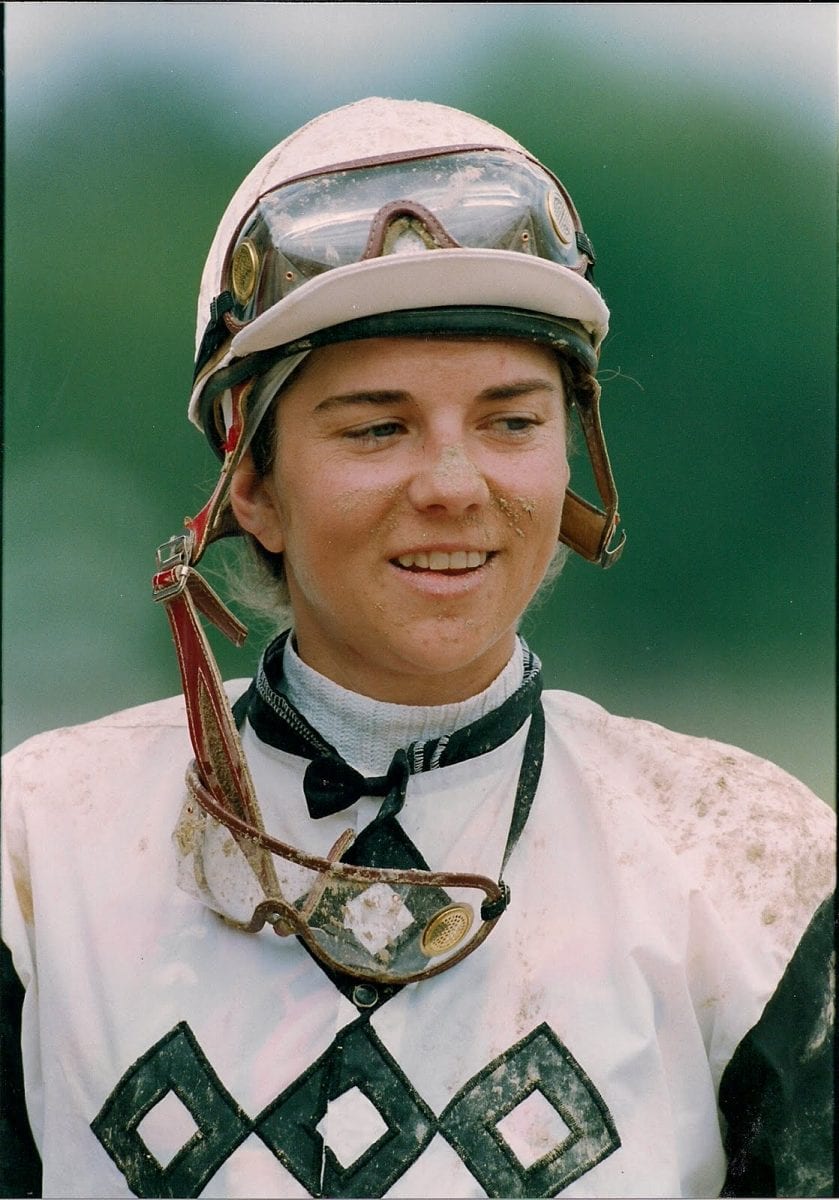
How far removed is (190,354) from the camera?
161 inches

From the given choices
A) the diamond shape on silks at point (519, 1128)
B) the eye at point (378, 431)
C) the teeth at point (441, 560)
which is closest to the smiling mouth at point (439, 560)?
the teeth at point (441, 560)

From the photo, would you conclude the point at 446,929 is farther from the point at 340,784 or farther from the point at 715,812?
the point at 715,812

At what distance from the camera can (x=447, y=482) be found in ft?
8.61

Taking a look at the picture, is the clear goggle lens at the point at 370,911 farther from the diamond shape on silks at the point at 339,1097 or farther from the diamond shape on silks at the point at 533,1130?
the diamond shape on silks at the point at 533,1130

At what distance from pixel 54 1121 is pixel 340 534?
121cm

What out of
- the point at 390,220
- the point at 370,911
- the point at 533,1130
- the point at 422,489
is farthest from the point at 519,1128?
the point at 390,220

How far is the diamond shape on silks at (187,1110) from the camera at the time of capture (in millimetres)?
2670

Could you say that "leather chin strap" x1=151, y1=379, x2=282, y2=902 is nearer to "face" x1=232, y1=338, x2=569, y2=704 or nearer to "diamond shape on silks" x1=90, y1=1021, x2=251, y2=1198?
"face" x1=232, y1=338, x2=569, y2=704

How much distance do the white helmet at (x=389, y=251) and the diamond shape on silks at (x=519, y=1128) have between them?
1236mm

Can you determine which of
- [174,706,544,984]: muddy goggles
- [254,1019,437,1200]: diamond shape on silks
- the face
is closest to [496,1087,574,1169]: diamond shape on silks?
[254,1019,437,1200]: diamond shape on silks

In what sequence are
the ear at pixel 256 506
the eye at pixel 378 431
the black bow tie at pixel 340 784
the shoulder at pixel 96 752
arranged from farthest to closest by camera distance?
the shoulder at pixel 96 752, the ear at pixel 256 506, the black bow tie at pixel 340 784, the eye at pixel 378 431

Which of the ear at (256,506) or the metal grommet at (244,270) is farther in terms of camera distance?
the ear at (256,506)

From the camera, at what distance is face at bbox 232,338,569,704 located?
2682 mm

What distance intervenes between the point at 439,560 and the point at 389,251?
557 mm
